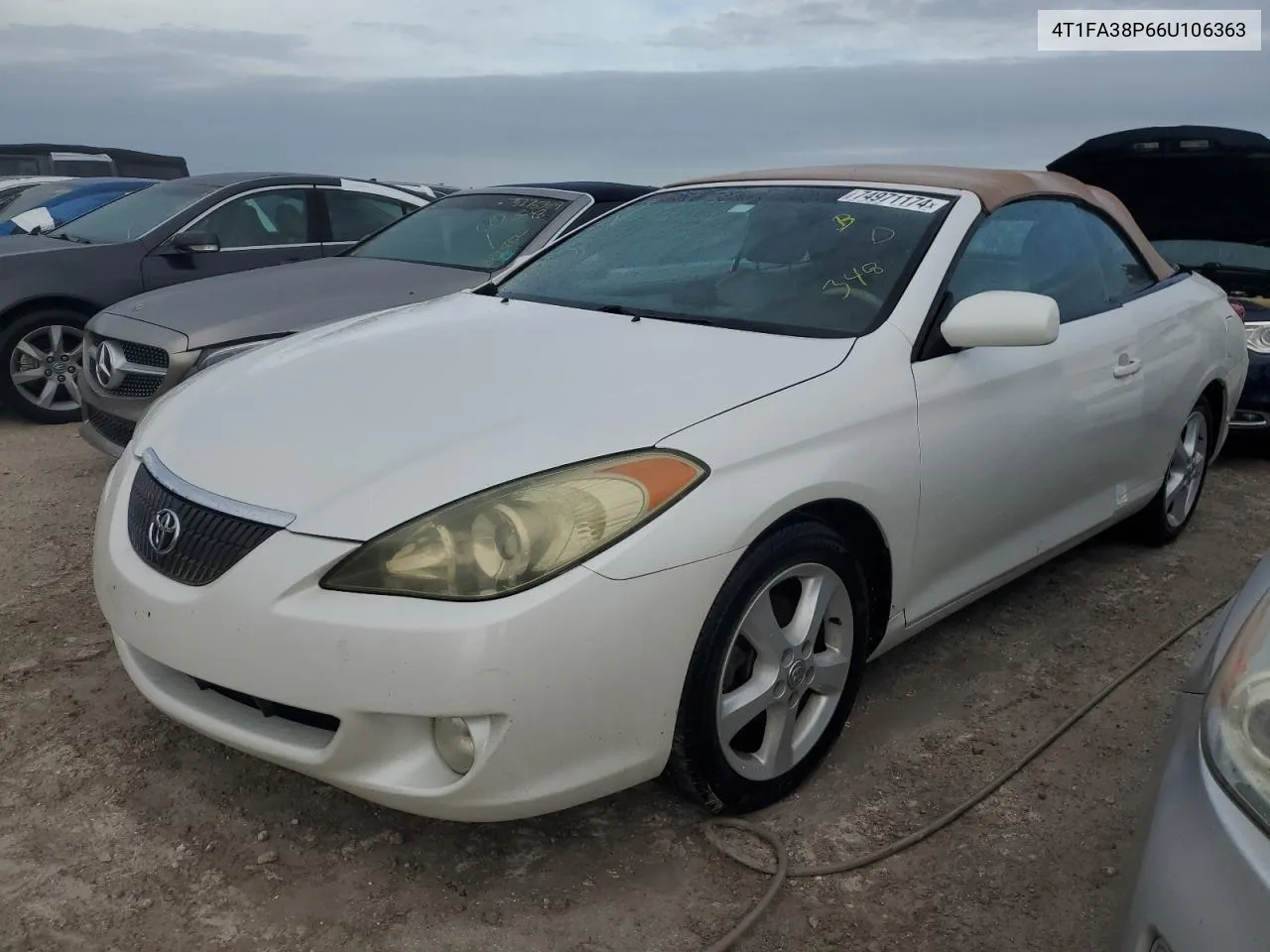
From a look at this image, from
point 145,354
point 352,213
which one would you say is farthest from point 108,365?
point 352,213

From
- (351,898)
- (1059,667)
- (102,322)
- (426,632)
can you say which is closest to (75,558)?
(102,322)

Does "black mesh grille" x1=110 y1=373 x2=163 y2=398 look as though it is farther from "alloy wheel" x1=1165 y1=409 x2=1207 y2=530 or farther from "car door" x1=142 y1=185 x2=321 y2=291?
"alloy wheel" x1=1165 y1=409 x2=1207 y2=530

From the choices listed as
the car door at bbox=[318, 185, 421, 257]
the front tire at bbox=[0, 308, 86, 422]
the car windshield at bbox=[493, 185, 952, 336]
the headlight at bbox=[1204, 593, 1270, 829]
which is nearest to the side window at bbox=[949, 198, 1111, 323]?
the car windshield at bbox=[493, 185, 952, 336]

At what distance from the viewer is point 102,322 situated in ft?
16.2

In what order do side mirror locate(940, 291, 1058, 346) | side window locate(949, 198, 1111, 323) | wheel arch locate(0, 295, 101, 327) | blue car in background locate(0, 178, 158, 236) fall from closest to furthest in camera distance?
side mirror locate(940, 291, 1058, 346) < side window locate(949, 198, 1111, 323) < wheel arch locate(0, 295, 101, 327) < blue car in background locate(0, 178, 158, 236)

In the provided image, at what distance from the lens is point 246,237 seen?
670cm

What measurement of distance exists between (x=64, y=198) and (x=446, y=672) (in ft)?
32.9

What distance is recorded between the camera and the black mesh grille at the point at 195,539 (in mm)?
2125

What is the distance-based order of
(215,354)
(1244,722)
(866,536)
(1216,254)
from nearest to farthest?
(1244,722), (866,536), (215,354), (1216,254)

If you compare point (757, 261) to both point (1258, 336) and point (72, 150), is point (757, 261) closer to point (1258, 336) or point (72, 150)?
point (1258, 336)

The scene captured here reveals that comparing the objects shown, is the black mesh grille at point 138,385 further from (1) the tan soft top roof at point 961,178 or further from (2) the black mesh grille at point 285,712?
(2) the black mesh grille at point 285,712

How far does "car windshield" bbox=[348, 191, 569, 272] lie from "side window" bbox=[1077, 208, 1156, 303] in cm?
286

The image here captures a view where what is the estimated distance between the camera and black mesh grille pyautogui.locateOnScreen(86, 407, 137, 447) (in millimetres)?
4629

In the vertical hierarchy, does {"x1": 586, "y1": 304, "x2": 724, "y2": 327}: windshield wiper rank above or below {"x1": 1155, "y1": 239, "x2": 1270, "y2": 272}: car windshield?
above
